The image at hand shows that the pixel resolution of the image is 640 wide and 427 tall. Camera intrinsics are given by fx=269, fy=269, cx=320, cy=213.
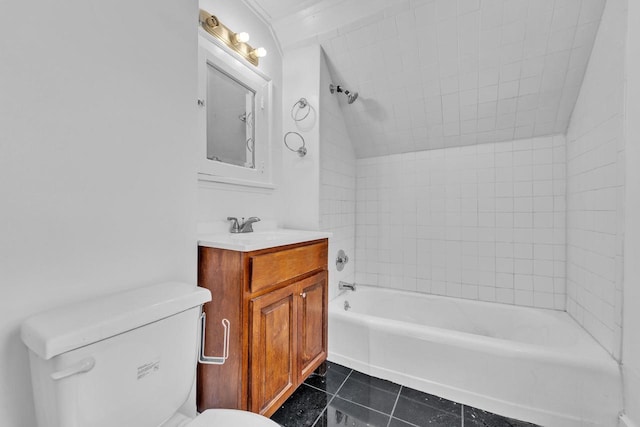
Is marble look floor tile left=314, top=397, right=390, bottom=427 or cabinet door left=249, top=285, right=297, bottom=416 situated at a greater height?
cabinet door left=249, top=285, right=297, bottom=416

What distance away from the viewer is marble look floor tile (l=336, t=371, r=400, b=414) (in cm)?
148

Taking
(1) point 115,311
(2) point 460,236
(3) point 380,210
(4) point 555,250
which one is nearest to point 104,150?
(1) point 115,311

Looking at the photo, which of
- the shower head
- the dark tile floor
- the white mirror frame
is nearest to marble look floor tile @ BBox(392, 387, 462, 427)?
the dark tile floor

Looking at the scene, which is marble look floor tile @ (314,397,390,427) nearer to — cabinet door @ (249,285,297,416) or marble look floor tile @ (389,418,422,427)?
marble look floor tile @ (389,418,422,427)

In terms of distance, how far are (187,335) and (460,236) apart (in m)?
2.18

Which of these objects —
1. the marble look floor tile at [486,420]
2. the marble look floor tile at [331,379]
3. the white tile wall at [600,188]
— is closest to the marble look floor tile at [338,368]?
the marble look floor tile at [331,379]

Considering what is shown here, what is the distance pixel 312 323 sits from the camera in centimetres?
158

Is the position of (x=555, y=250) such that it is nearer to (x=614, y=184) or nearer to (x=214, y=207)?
(x=614, y=184)

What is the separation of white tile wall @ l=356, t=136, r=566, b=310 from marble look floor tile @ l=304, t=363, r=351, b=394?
96 cm

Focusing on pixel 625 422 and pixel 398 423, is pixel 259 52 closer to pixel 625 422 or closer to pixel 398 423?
pixel 398 423

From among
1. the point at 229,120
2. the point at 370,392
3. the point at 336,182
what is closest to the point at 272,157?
the point at 229,120

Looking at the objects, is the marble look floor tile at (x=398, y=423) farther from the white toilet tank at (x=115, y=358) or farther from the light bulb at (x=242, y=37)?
the light bulb at (x=242, y=37)

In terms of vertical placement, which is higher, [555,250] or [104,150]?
[104,150]

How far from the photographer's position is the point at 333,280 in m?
2.18
